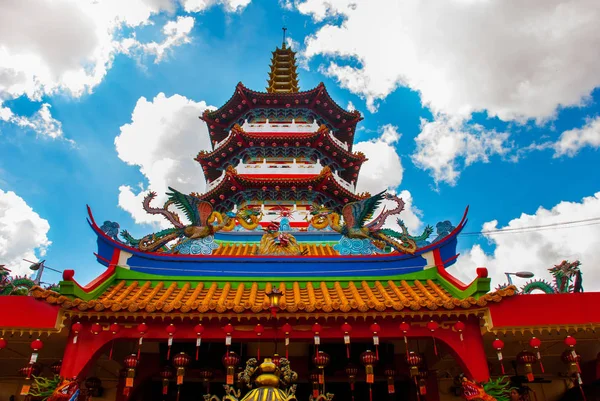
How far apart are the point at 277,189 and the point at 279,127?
357cm

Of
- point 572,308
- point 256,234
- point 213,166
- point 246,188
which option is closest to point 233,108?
point 213,166

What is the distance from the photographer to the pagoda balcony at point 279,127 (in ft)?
54.3

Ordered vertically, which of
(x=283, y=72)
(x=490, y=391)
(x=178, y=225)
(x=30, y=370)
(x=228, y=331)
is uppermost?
(x=283, y=72)

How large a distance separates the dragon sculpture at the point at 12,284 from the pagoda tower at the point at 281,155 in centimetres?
655

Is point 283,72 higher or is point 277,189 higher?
point 283,72

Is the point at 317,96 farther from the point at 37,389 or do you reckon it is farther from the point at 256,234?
the point at 37,389

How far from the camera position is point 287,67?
69.3ft

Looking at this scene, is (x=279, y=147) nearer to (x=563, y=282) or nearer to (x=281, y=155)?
(x=281, y=155)

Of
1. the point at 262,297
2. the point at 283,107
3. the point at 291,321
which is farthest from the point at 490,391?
the point at 283,107

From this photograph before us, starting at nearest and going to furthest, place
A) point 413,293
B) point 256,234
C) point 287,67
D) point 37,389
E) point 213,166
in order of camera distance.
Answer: point 37,389, point 413,293, point 256,234, point 213,166, point 287,67

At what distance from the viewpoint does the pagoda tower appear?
1423cm

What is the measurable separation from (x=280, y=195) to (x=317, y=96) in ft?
16.5

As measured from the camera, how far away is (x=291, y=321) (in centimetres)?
673

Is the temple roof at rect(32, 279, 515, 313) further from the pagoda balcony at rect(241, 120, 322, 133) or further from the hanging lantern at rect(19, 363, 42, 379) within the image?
the pagoda balcony at rect(241, 120, 322, 133)
